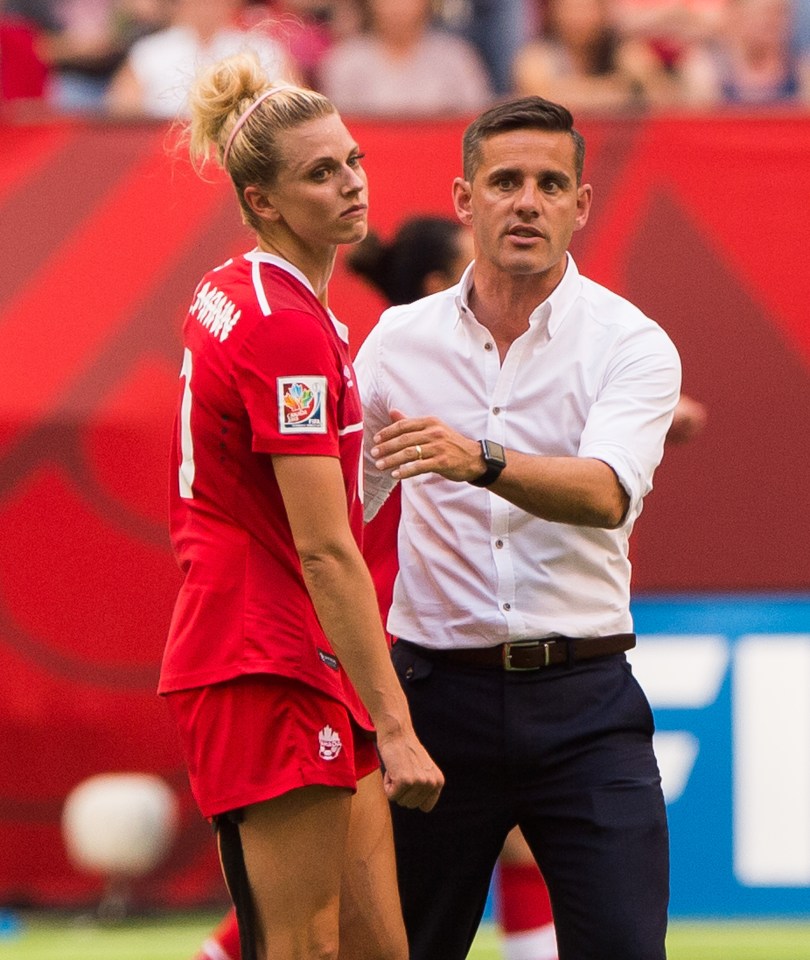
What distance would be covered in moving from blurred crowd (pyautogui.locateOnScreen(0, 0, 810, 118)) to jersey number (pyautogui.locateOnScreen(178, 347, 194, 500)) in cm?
393

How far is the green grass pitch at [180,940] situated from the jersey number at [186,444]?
258 centimetres

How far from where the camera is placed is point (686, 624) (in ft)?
17.2

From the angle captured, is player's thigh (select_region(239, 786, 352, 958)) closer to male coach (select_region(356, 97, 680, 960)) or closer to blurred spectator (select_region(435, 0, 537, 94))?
male coach (select_region(356, 97, 680, 960))

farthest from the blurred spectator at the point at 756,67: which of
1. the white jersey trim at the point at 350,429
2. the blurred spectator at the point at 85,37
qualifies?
the white jersey trim at the point at 350,429

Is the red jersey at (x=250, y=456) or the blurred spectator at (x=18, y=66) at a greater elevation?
the blurred spectator at (x=18, y=66)

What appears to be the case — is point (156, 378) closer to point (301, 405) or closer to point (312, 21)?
point (312, 21)

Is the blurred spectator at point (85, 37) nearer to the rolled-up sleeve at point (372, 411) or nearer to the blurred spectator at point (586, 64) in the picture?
the blurred spectator at point (586, 64)

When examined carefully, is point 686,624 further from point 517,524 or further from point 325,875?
point 325,875

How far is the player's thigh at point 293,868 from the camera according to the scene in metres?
2.74

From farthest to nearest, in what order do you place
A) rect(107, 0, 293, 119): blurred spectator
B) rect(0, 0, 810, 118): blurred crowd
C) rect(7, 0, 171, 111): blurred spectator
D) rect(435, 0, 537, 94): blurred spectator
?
rect(435, 0, 537, 94): blurred spectator → rect(7, 0, 171, 111): blurred spectator → rect(0, 0, 810, 118): blurred crowd → rect(107, 0, 293, 119): blurred spectator

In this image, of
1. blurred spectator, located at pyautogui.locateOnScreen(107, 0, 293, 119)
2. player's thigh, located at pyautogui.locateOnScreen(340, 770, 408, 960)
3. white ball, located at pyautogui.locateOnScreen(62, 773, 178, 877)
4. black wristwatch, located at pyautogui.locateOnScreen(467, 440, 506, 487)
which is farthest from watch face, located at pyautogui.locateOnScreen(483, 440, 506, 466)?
blurred spectator, located at pyautogui.locateOnScreen(107, 0, 293, 119)

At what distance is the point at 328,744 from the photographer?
278cm

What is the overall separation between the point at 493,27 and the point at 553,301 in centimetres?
438

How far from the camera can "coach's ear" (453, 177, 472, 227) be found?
10.7 ft
